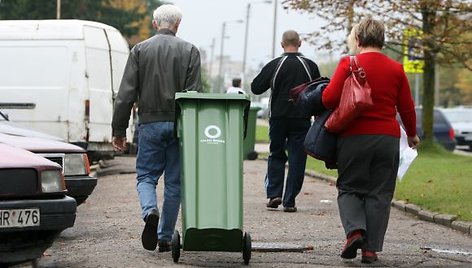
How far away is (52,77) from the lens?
17.8 m

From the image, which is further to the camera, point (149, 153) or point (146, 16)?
point (146, 16)

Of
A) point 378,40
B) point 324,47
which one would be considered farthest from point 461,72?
point 378,40

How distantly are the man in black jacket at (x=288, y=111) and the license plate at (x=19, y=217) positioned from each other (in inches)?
201

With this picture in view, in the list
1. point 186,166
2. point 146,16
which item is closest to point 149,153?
point 186,166

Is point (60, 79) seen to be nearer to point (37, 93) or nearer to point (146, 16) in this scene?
point (37, 93)

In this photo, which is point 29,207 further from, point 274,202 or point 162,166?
point 274,202

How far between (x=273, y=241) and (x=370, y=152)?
1.62 m

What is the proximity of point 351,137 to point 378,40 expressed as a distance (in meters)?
0.78

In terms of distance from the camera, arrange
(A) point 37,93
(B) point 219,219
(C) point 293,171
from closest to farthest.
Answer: (B) point 219,219 → (C) point 293,171 → (A) point 37,93

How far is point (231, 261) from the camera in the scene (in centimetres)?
805

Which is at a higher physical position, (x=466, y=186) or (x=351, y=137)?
(x=351, y=137)

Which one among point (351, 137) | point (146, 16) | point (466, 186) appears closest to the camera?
point (351, 137)

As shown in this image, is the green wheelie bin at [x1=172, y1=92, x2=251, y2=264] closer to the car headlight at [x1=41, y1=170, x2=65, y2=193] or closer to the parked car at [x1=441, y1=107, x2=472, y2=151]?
the car headlight at [x1=41, y1=170, x2=65, y2=193]

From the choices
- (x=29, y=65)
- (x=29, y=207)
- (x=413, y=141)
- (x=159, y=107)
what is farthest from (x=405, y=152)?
(x=29, y=65)
